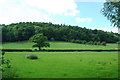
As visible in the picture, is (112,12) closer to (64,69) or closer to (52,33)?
(64,69)

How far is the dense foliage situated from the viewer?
55.4m

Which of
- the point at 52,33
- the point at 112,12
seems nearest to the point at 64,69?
the point at 112,12

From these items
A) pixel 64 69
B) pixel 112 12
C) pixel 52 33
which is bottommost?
pixel 64 69

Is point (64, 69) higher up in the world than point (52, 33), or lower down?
lower down

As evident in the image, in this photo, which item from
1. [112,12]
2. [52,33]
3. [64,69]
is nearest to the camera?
[64,69]

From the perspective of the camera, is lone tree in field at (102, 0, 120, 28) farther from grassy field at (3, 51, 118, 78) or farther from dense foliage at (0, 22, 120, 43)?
dense foliage at (0, 22, 120, 43)

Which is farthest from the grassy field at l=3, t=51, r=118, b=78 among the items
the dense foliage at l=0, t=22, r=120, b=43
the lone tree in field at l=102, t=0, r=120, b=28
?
the dense foliage at l=0, t=22, r=120, b=43

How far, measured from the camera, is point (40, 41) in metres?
50.8

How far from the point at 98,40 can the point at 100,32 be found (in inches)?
234

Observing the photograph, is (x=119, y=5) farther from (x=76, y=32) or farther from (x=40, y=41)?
(x=76, y=32)

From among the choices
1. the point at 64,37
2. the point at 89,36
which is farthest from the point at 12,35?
the point at 89,36

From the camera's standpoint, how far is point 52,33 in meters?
69.8

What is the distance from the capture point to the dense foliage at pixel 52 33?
5537cm

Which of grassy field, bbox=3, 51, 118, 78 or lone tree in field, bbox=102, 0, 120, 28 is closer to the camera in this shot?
grassy field, bbox=3, 51, 118, 78
